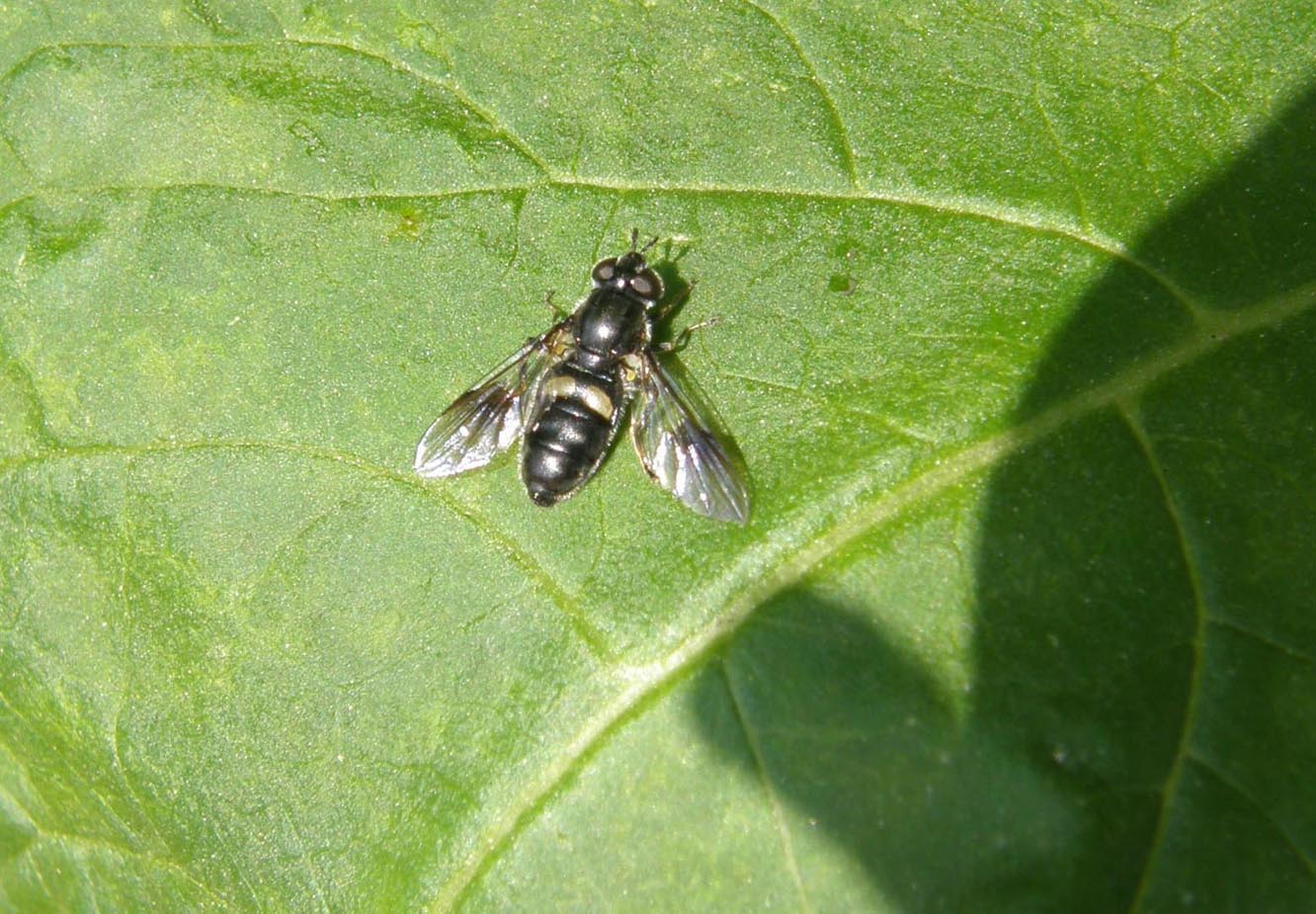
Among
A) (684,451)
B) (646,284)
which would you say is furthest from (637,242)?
(684,451)

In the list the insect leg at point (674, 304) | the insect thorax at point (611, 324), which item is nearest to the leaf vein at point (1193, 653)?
the insect leg at point (674, 304)

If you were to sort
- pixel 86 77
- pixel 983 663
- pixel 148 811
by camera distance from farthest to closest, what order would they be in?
1. pixel 86 77
2. pixel 148 811
3. pixel 983 663

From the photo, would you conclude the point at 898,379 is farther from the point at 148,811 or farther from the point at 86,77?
the point at 86,77

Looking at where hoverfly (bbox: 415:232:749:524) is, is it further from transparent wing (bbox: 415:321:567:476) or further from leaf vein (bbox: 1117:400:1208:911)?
leaf vein (bbox: 1117:400:1208:911)

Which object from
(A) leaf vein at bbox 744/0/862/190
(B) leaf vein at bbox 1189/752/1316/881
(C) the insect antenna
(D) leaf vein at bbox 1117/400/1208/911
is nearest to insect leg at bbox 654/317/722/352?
(C) the insect antenna

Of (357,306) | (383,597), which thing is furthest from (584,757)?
(357,306)

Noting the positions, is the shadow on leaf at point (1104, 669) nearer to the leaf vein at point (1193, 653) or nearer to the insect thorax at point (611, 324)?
the leaf vein at point (1193, 653)
